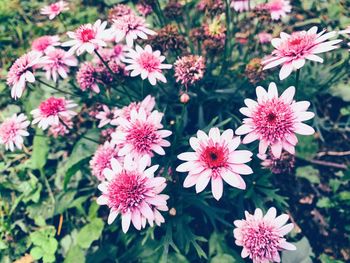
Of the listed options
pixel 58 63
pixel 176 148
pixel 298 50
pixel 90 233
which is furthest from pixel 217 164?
pixel 58 63

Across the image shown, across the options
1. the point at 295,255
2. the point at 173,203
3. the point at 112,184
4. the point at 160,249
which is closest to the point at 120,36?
the point at 112,184

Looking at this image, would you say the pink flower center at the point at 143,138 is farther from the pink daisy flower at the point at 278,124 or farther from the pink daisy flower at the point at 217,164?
the pink daisy flower at the point at 278,124

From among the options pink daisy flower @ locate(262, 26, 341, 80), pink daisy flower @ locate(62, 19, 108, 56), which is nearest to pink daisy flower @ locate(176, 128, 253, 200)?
pink daisy flower @ locate(262, 26, 341, 80)

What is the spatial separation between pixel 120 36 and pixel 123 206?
3.42 ft

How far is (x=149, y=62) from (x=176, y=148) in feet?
1.81

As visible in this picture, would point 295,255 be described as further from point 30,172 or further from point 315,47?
point 30,172

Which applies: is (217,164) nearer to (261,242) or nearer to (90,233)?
(261,242)

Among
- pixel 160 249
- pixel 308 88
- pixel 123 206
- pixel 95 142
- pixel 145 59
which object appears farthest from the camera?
pixel 308 88

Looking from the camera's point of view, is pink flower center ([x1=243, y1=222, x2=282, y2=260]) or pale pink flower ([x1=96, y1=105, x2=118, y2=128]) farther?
pale pink flower ([x1=96, y1=105, x2=118, y2=128])

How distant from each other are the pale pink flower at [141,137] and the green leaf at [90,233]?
0.74m

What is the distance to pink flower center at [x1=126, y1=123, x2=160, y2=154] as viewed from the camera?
70.9 inches

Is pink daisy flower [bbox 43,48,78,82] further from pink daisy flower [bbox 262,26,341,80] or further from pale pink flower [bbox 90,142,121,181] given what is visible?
pink daisy flower [bbox 262,26,341,80]

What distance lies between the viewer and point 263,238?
5.43 ft

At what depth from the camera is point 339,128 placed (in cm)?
273
